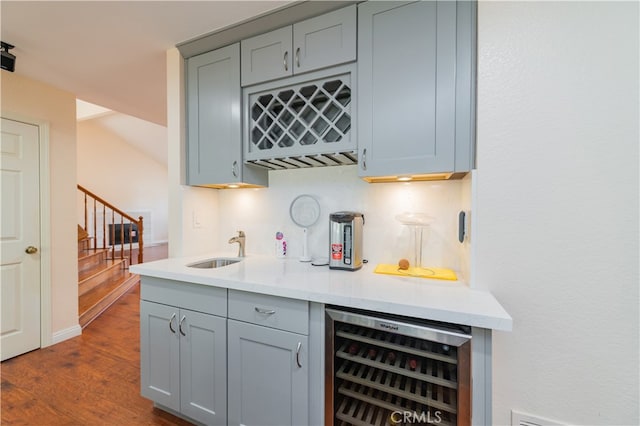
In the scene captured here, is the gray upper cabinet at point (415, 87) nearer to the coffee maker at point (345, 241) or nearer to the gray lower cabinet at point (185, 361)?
the coffee maker at point (345, 241)

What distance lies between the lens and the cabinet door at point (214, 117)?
67.8 inches

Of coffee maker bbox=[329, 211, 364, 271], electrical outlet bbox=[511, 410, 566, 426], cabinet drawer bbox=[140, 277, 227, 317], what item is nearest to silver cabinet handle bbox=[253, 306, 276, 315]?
cabinet drawer bbox=[140, 277, 227, 317]

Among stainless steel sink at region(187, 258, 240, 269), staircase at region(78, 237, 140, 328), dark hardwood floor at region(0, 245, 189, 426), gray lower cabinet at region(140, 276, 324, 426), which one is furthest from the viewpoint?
staircase at region(78, 237, 140, 328)

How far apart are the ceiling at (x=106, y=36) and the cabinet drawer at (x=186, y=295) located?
1544 millimetres

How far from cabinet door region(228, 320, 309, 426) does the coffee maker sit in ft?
1.62

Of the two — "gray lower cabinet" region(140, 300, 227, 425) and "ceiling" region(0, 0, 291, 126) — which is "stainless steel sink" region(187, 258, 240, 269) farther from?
"ceiling" region(0, 0, 291, 126)

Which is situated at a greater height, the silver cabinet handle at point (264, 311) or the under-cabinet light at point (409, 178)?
the under-cabinet light at point (409, 178)

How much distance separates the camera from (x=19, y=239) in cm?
224

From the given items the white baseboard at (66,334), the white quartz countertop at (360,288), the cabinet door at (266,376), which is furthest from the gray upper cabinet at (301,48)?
the white baseboard at (66,334)

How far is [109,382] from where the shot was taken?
1.88m

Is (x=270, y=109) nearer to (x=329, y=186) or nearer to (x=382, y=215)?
(x=329, y=186)

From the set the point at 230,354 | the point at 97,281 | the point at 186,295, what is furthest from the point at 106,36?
the point at 97,281

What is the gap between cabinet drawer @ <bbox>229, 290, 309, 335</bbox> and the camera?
1.19m

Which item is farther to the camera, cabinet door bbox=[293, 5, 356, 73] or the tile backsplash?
the tile backsplash
